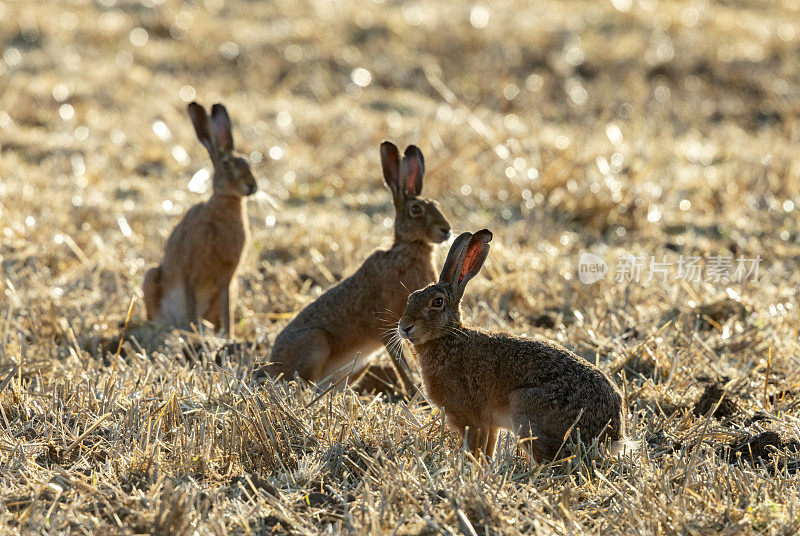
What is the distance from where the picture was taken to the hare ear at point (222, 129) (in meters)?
6.45

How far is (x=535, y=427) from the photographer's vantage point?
3799 millimetres

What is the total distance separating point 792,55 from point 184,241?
1374cm

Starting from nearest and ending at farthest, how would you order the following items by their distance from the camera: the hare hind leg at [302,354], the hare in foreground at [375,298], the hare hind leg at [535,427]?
the hare hind leg at [535,427], the hare hind leg at [302,354], the hare in foreground at [375,298]

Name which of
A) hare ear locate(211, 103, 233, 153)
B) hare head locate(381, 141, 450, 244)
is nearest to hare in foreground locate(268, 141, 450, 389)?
hare head locate(381, 141, 450, 244)

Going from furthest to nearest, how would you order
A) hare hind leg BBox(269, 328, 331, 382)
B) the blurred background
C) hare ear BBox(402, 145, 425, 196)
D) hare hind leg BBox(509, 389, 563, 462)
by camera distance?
the blurred background, hare ear BBox(402, 145, 425, 196), hare hind leg BBox(269, 328, 331, 382), hare hind leg BBox(509, 389, 563, 462)

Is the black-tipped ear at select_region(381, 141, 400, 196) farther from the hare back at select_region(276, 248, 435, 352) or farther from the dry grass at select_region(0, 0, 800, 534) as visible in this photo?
the dry grass at select_region(0, 0, 800, 534)

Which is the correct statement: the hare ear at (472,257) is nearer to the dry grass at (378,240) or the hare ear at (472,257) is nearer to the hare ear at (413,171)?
the dry grass at (378,240)

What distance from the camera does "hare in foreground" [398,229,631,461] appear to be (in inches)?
149

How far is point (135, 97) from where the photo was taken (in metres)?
12.8

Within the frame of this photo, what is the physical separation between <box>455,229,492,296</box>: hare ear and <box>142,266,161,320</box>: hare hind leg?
286cm

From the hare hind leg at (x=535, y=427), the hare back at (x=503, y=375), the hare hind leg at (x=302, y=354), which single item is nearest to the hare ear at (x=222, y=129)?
the hare hind leg at (x=302, y=354)

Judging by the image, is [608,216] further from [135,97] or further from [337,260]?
[135,97]

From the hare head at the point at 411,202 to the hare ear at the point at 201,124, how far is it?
1711 mm

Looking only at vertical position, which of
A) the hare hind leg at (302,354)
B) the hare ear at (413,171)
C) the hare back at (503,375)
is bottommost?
the hare hind leg at (302,354)
